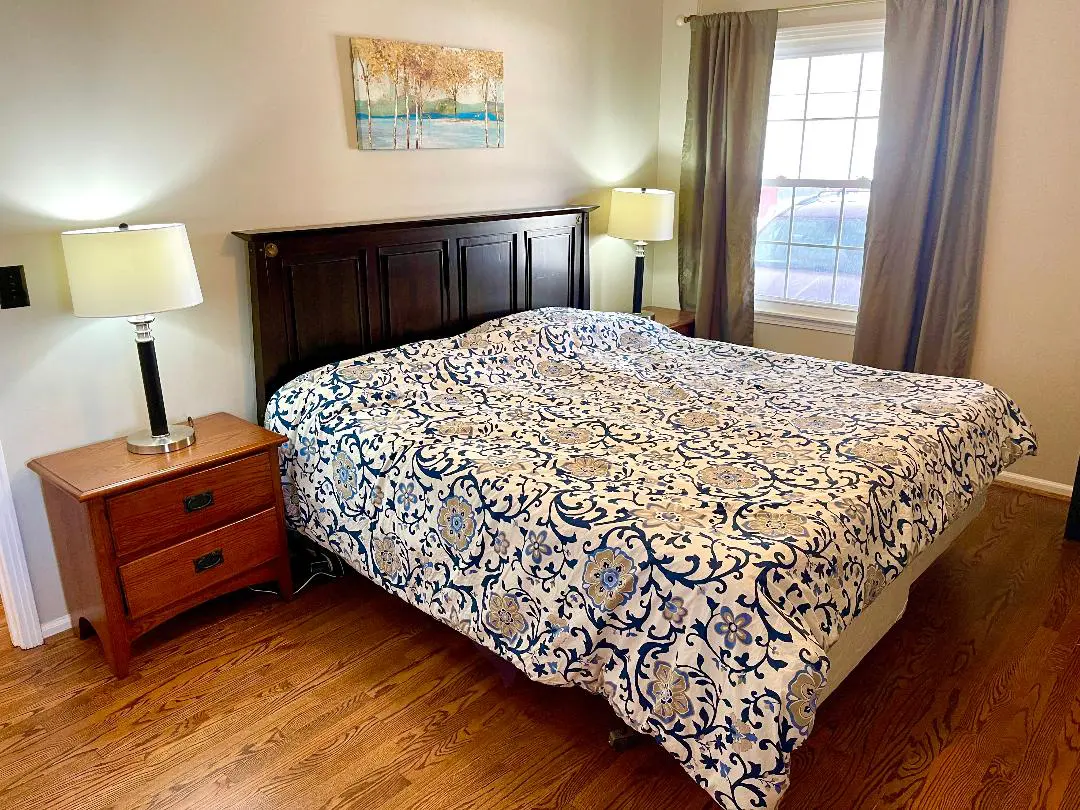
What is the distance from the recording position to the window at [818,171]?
149 inches

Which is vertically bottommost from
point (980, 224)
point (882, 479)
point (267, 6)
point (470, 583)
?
point (470, 583)

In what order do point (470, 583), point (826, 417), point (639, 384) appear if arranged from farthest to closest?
point (639, 384), point (826, 417), point (470, 583)

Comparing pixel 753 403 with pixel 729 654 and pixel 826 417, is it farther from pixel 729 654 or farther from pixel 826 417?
pixel 729 654

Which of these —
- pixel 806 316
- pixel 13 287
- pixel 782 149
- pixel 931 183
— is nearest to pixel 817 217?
pixel 782 149

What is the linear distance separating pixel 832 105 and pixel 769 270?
878 mm

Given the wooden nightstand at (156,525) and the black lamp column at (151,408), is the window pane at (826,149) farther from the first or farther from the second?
the black lamp column at (151,408)

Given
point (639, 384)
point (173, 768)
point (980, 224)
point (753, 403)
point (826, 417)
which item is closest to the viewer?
point (173, 768)

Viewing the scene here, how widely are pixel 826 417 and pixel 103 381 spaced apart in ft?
7.68

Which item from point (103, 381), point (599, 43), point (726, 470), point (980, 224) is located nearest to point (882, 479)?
point (726, 470)

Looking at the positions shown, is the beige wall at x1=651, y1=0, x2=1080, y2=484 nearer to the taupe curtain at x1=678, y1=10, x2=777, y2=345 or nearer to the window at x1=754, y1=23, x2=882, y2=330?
the window at x1=754, y1=23, x2=882, y2=330

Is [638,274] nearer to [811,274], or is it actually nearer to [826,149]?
[811,274]

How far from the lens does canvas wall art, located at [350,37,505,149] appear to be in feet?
9.68

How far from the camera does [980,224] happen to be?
11.0 feet

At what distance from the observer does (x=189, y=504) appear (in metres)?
2.32
